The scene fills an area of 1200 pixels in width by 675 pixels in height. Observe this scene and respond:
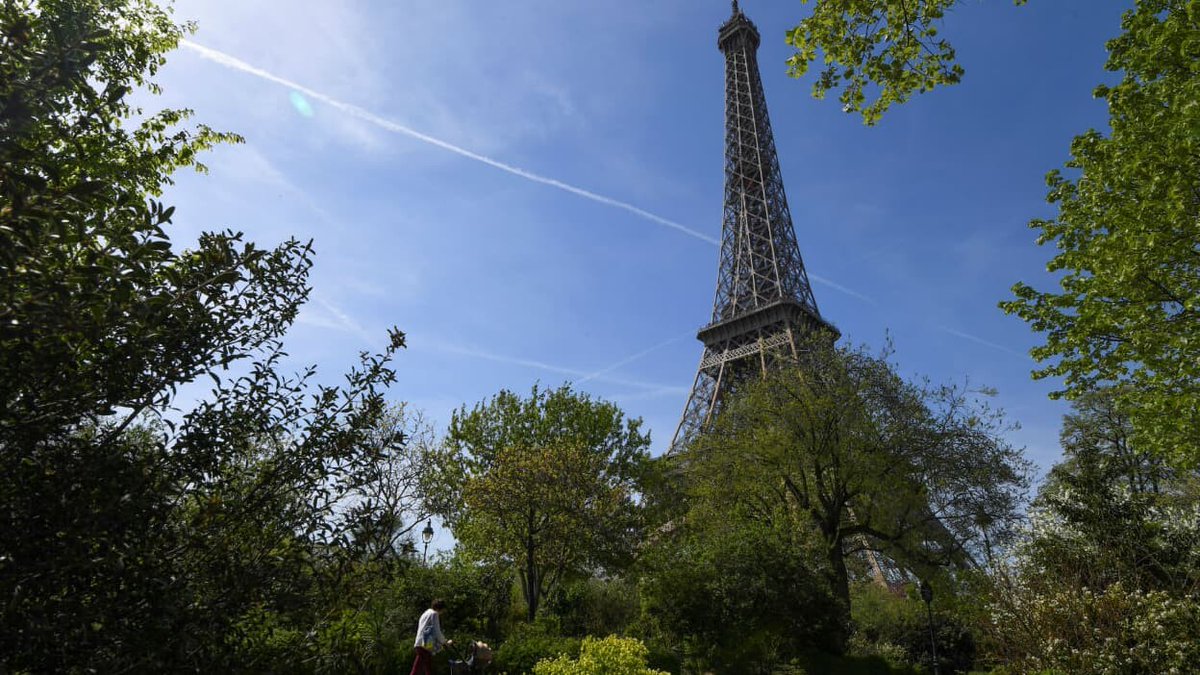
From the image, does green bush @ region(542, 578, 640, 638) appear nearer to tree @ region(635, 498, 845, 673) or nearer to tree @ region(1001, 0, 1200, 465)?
tree @ region(635, 498, 845, 673)

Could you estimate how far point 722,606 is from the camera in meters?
14.7

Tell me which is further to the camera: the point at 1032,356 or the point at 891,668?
the point at 891,668

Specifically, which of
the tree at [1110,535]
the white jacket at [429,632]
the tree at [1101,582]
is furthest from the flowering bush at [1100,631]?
the white jacket at [429,632]

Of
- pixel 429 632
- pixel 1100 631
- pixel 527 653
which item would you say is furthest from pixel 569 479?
pixel 1100 631

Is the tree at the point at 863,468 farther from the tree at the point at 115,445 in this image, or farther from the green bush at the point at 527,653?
the tree at the point at 115,445

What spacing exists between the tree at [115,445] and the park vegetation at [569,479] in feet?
0.06

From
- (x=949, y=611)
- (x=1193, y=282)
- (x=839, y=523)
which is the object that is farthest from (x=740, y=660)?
(x=1193, y=282)

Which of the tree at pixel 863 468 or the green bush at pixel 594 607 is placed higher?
the tree at pixel 863 468

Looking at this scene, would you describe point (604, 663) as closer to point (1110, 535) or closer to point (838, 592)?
point (838, 592)

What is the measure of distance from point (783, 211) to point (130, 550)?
50.9m

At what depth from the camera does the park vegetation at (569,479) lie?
2.69 metres

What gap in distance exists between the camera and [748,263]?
152ft

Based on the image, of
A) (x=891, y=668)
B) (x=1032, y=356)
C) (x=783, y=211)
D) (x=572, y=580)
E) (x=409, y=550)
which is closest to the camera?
(x=409, y=550)

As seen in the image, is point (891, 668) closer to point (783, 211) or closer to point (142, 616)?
point (142, 616)
